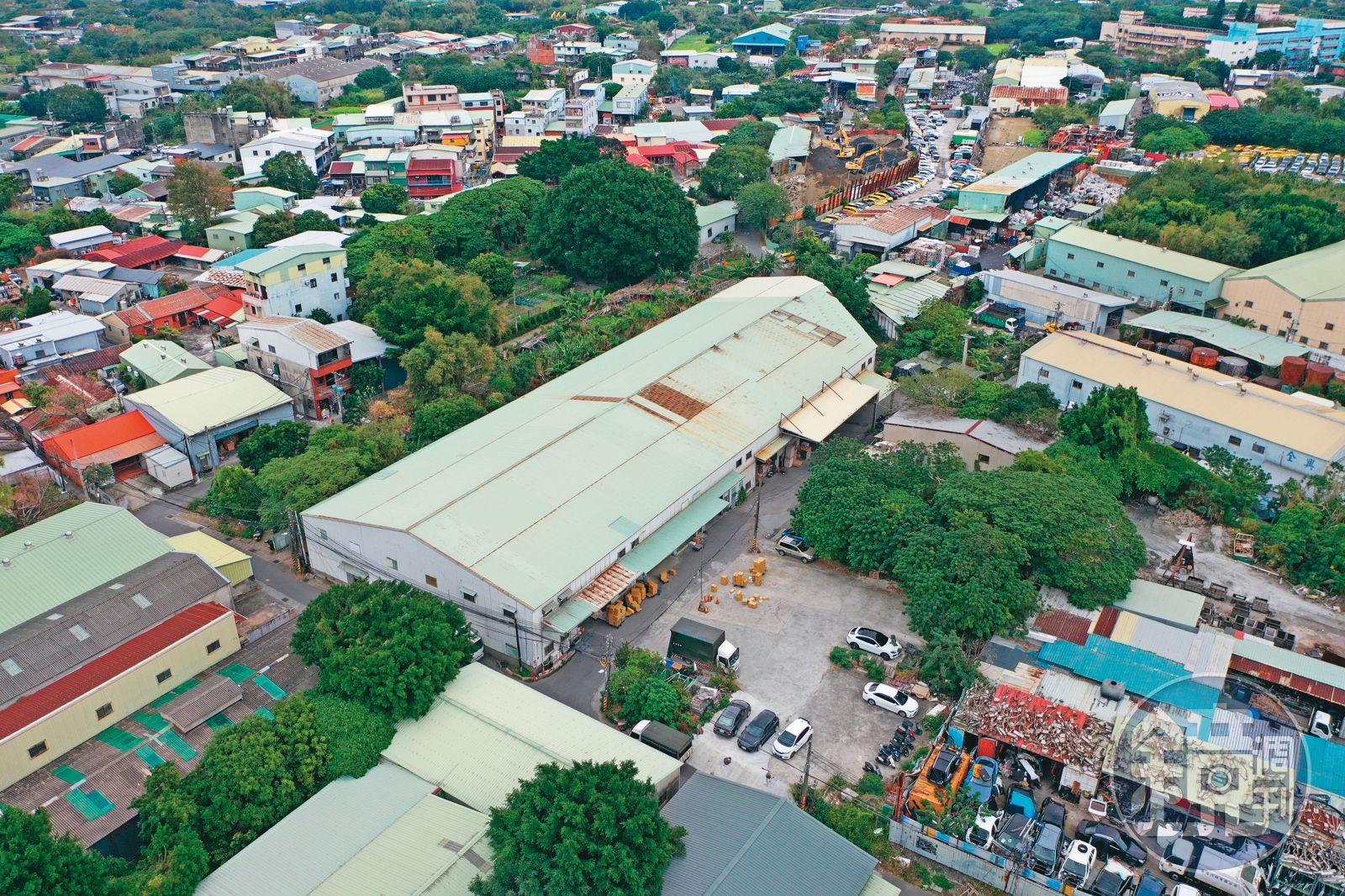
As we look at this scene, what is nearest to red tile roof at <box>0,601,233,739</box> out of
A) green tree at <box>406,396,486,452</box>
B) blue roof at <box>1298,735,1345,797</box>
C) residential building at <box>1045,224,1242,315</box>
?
green tree at <box>406,396,486,452</box>

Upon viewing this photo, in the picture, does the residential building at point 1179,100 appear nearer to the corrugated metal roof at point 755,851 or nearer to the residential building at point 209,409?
the residential building at point 209,409

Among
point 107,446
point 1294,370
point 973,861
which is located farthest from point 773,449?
point 107,446

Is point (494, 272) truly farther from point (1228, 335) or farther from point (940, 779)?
point (940, 779)

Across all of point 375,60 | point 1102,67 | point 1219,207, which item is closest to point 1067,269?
point 1219,207

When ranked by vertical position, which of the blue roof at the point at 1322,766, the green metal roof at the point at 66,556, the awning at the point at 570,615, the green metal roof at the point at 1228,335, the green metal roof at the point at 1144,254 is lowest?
the blue roof at the point at 1322,766

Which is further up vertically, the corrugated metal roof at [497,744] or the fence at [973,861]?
the corrugated metal roof at [497,744]

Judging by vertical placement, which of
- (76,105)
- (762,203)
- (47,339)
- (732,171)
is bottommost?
(47,339)

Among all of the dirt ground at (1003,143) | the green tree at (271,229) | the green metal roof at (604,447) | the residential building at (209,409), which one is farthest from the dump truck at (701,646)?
the dirt ground at (1003,143)
